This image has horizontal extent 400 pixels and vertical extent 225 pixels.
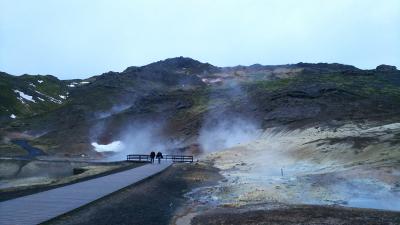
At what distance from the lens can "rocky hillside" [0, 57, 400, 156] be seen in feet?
237

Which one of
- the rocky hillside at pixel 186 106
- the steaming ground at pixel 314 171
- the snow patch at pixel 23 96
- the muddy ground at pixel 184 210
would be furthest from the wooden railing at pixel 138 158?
the snow patch at pixel 23 96

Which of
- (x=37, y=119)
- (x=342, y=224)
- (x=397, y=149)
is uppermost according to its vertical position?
(x=37, y=119)

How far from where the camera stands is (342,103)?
73.4 m

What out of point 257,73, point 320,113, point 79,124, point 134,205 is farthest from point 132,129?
point 134,205

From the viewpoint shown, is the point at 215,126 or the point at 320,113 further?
the point at 215,126

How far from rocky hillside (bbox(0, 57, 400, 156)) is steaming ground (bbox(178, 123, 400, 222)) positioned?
13.3 m

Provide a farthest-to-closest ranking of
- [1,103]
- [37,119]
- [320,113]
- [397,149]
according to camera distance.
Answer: [1,103] < [37,119] < [320,113] < [397,149]

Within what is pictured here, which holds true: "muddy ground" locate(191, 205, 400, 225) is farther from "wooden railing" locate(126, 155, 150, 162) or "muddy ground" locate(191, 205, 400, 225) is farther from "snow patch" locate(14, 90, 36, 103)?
"snow patch" locate(14, 90, 36, 103)

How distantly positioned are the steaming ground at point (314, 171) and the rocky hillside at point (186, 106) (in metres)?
13.3

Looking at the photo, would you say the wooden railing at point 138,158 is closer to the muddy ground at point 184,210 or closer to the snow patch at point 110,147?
the snow patch at point 110,147

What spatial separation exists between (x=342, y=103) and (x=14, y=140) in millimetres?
65086

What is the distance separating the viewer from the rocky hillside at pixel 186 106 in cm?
7212

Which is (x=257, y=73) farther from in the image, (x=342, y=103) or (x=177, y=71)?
(x=342, y=103)

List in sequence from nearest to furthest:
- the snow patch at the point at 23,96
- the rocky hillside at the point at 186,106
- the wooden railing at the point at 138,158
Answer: the wooden railing at the point at 138,158, the rocky hillside at the point at 186,106, the snow patch at the point at 23,96
